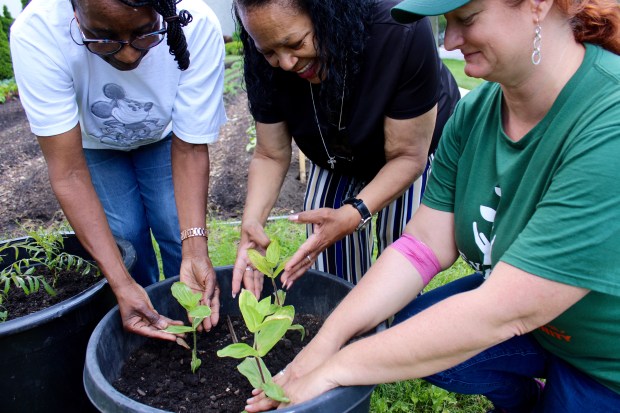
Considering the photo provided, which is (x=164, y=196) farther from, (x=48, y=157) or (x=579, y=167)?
(x=579, y=167)

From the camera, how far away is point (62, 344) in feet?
5.61

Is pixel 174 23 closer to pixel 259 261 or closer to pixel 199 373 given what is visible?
pixel 259 261

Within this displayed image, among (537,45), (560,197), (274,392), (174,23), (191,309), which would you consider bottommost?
(191,309)

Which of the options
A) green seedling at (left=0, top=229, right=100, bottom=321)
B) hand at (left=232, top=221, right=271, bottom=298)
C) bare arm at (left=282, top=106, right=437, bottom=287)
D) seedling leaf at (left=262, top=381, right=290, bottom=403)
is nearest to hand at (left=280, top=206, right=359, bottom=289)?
bare arm at (left=282, top=106, right=437, bottom=287)

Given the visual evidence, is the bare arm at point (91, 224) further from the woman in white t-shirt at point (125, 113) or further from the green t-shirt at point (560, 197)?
the green t-shirt at point (560, 197)

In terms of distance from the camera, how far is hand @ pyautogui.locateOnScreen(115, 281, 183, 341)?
1589 mm

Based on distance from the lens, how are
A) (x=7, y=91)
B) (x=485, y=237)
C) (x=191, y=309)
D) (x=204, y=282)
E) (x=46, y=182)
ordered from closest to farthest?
(x=485, y=237) → (x=191, y=309) → (x=204, y=282) → (x=46, y=182) → (x=7, y=91)

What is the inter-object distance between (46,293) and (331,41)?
1.29m

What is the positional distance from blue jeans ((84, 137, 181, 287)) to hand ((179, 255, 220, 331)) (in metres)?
0.45

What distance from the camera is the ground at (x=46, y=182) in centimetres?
387

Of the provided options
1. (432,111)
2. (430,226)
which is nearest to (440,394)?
(430,226)

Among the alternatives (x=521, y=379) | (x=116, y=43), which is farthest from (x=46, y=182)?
(x=521, y=379)

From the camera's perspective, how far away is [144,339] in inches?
67.8

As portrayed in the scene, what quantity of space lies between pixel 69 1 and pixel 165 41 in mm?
289
